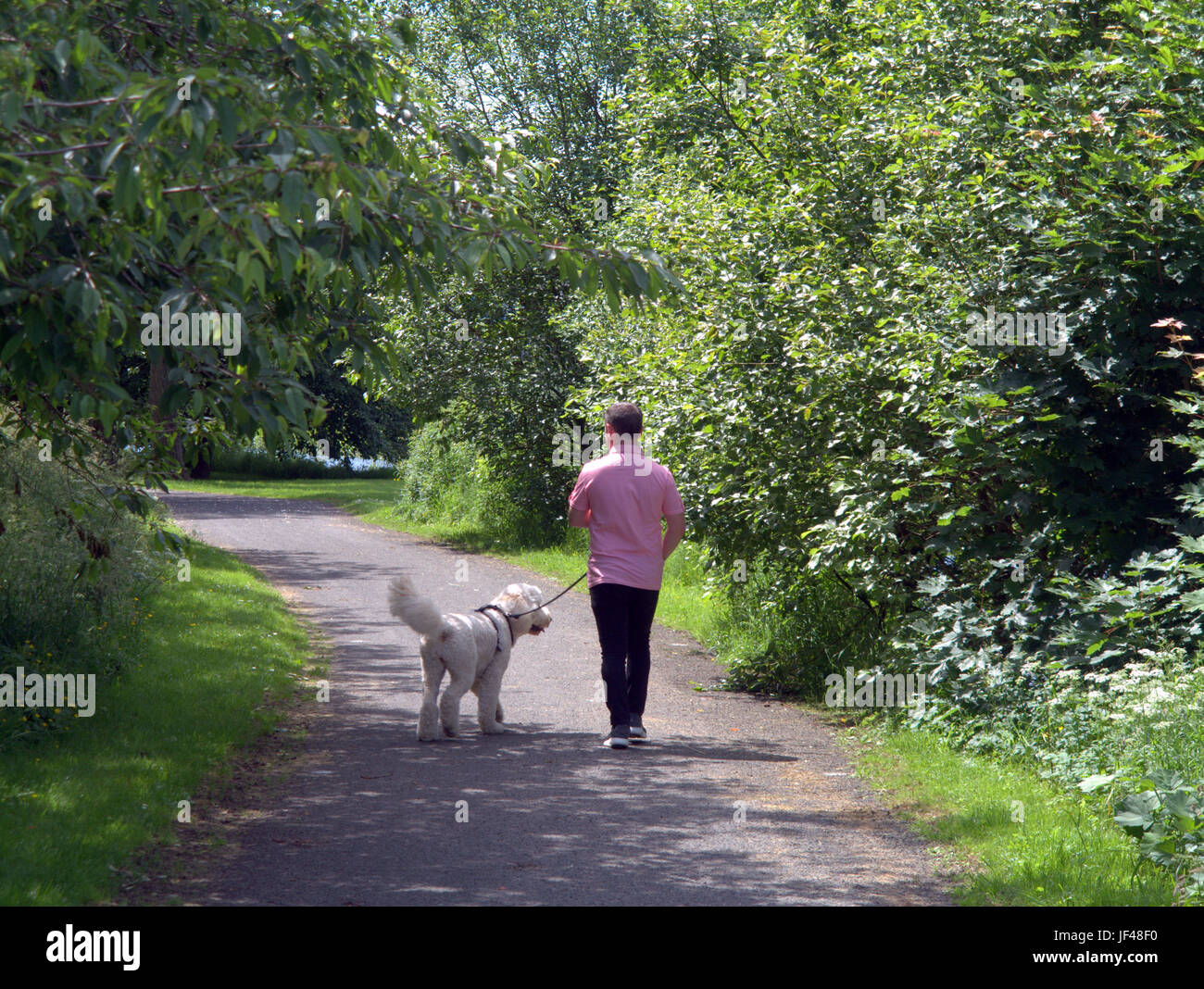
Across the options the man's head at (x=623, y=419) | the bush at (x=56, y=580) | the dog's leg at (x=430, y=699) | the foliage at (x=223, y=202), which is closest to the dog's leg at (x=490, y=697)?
the dog's leg at (x=430, y=699)

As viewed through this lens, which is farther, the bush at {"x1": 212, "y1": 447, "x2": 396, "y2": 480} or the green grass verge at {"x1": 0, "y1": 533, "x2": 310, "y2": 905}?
the bush at {"x1": 212, "y1": 447, "x2": 396, "y2": 480}

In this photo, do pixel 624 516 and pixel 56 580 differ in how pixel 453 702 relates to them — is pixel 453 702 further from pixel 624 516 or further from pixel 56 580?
pixel 56 580

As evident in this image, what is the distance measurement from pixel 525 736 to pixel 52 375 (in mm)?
4424

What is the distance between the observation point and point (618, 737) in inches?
301

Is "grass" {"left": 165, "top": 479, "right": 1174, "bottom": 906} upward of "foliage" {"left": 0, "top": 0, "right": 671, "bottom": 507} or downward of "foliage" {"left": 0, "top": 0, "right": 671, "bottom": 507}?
downward

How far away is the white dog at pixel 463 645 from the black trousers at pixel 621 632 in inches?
25.6

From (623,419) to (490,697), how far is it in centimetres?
209

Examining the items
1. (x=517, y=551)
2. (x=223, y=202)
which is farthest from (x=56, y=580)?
(x=517, y=551)

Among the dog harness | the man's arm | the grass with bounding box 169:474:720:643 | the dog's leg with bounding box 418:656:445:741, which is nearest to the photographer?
the dog's leg with bounding box 418:656:445:741

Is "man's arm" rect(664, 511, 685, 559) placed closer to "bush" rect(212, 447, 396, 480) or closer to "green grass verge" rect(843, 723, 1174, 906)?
"green grass verge" rect(843, 723, 1174, 906)

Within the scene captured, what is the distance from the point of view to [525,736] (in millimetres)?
7980

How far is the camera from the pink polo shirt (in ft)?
25.1

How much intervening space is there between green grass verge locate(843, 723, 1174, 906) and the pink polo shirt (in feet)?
6.10

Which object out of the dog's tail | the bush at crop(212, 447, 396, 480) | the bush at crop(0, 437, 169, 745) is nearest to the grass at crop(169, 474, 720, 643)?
the dog's tail
